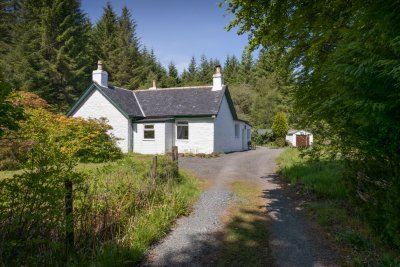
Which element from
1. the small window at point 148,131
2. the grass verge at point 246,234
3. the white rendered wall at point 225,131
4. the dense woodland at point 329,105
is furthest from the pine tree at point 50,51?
the grass verge at point 246,234

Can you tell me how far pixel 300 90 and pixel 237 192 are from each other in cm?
422

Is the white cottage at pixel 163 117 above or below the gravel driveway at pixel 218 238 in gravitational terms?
above

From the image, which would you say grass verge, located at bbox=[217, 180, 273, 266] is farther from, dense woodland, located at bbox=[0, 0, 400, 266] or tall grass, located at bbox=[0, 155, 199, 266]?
dense woodland, located at bbox=[0, 0, 400, 266]

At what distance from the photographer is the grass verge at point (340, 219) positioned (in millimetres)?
4941

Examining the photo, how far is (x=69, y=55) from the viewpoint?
37625mm

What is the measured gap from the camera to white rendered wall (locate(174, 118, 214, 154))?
73.6 ft

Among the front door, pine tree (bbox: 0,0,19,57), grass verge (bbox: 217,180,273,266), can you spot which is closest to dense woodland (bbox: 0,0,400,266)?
grass verge (bbox: 217,180,273,266)

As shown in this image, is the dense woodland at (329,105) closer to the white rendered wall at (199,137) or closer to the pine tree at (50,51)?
the white rendered wall at (199,137)

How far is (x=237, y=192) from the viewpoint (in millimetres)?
10164

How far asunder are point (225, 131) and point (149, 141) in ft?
22.4

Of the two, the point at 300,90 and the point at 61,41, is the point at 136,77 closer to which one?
the point at 61,41

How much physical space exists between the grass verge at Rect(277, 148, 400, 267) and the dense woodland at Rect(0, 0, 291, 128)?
709 inches

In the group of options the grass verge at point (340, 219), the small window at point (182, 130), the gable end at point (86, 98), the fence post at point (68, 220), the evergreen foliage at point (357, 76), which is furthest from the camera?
the small window at point (182, 130)

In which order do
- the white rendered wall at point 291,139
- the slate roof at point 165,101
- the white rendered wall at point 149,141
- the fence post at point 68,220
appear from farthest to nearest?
the white rendered wall at point 291,139
the slate roof at point 165,101
the white rendered wall at point 149,141
the fence post at point 68,220
